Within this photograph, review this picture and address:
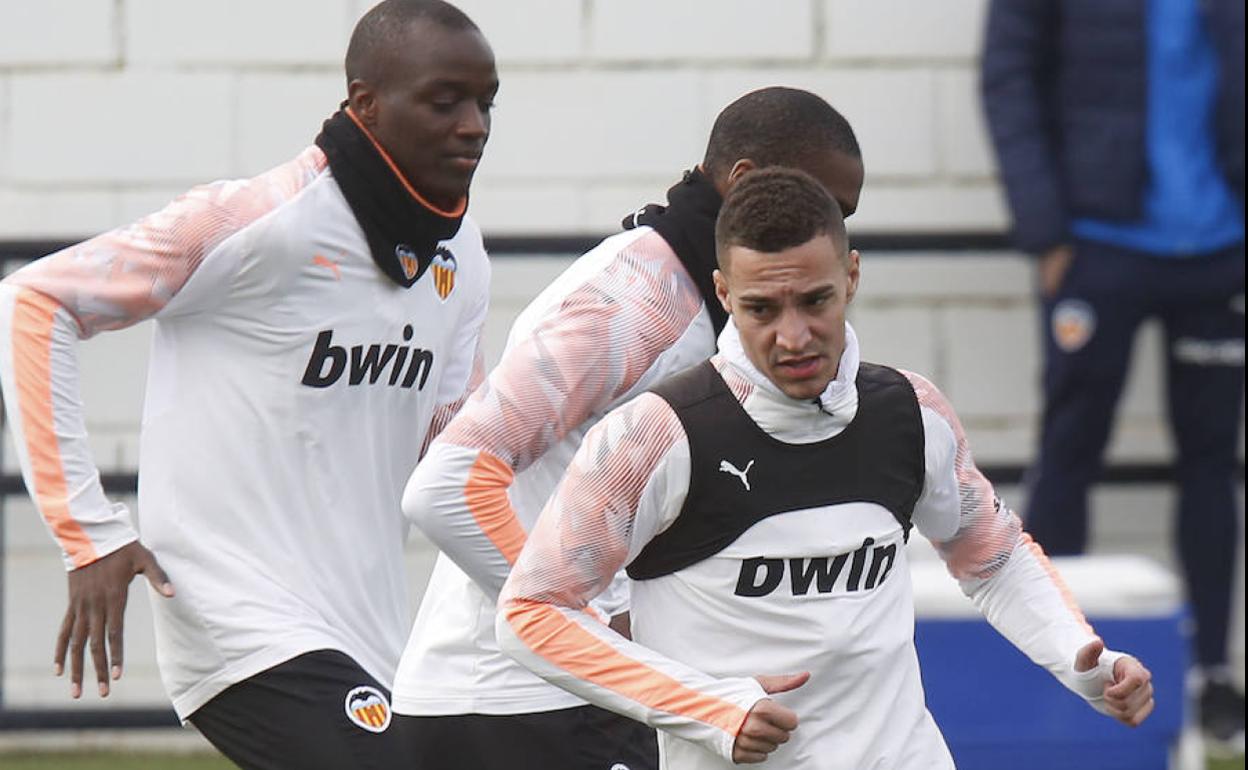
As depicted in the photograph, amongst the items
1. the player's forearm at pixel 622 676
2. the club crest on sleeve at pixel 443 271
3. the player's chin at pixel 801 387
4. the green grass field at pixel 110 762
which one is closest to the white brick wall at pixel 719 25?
the green grass field at pixel 110 762

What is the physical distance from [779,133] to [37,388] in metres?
1.13

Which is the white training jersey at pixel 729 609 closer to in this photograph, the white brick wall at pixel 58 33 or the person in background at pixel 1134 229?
the person in background at pixel 1134 229

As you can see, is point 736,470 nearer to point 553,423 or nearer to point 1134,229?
point 553,423

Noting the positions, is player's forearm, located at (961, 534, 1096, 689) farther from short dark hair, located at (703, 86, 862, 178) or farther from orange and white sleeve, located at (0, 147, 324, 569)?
orange and white sleeve, located at (0, 147, 324, 569)

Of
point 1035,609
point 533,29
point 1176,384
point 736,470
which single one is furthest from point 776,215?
point 533,29

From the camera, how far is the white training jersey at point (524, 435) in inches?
137

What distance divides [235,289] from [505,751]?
0.81 m

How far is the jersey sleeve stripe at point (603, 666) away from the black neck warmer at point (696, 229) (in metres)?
0.68

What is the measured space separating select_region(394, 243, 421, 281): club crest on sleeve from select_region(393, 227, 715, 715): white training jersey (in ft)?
1.38

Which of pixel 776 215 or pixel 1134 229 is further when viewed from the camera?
pixel 1134 229

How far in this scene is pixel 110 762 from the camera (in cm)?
675

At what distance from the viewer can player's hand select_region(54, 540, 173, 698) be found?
3715mm

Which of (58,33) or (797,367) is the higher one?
(797,367)

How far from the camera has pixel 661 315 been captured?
11.9 feet
